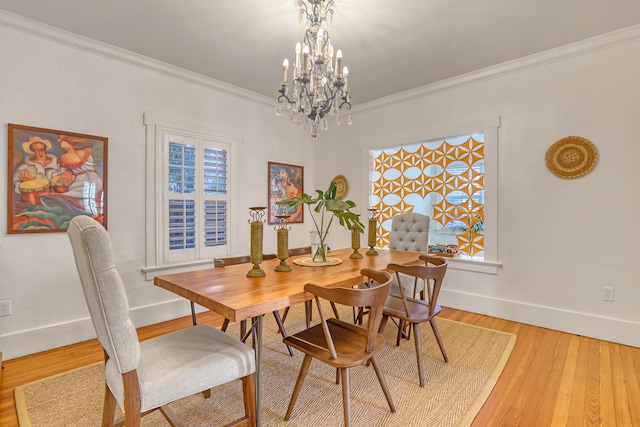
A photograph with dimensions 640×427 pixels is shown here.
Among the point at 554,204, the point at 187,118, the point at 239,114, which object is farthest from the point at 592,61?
the point at 187,118

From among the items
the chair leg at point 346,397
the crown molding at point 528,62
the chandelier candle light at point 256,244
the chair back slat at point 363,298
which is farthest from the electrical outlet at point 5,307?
the crown molding at point 528,62

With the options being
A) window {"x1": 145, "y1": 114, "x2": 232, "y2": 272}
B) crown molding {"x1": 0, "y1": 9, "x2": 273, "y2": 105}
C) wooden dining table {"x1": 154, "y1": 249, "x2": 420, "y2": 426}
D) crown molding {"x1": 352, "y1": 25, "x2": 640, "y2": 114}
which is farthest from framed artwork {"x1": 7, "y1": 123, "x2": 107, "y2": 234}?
crown molding {"x1": 352, "y1": 25, "x2": 640, "y2": 114}

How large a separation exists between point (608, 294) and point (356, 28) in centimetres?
324

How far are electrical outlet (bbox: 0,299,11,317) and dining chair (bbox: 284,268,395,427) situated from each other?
241 cm

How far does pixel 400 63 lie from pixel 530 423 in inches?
124

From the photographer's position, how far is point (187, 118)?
346 cm

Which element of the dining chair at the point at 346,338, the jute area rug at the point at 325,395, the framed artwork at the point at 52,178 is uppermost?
the framed artwork at the point at 52,178

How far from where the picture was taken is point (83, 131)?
277cm

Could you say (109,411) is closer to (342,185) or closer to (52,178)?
(52,178)

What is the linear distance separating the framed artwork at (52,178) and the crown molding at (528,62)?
348cm

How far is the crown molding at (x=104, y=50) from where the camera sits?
2439 mm

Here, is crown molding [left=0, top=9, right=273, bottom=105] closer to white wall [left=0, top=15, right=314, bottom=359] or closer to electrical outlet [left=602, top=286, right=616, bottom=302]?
white wall [left=0, top=15, right=314, bottom=359]

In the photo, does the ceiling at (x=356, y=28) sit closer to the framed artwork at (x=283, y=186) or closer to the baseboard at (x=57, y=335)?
the framed artwork at (x=283, y=186)

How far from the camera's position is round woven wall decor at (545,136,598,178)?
2807 millimetres
